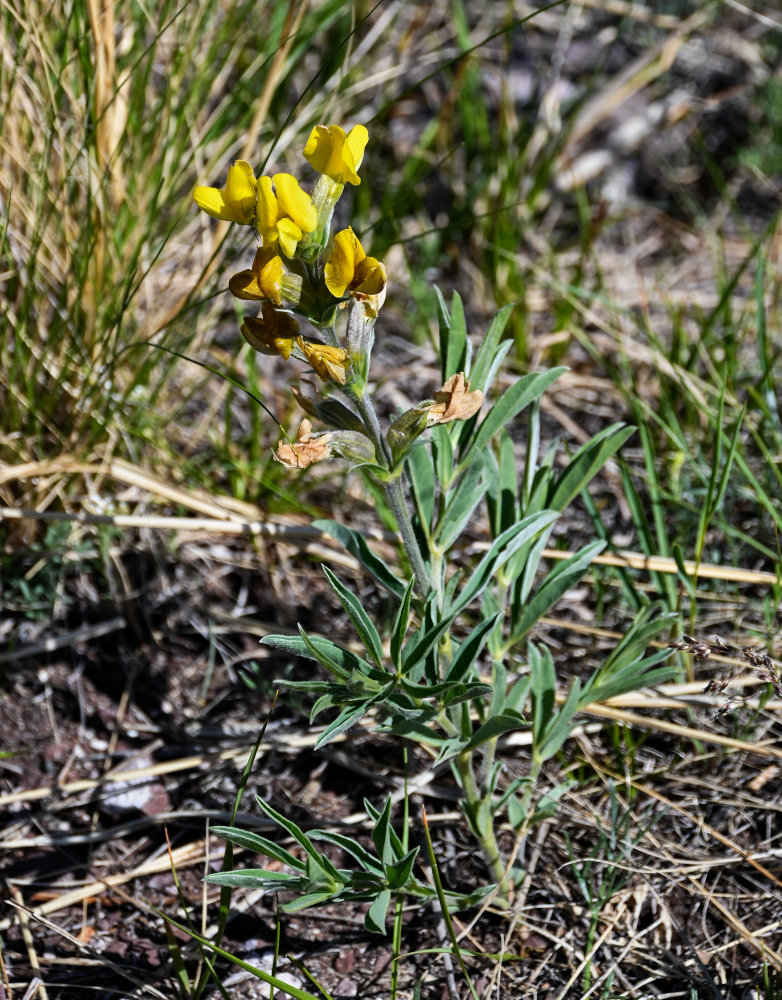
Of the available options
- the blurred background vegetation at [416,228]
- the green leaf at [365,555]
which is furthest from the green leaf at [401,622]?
the blurred background vegetation at [416,228]

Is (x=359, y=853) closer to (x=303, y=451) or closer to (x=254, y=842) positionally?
(x=254, y=842)

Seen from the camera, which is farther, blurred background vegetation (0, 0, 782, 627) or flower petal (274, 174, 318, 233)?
blurred background vegetation (0, 0, 782, 627)

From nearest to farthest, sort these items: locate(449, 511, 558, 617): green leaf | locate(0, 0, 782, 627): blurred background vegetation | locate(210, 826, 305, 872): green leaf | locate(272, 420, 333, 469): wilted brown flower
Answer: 1. locate(272, 420, 333, 469): wilted brown flower
2. locate(210, 826, 305, 872): green leaf
3. locate(449, 511, 558, 617): green leaf
4. locate(0, 0, 782, 627): blurred background vegetation

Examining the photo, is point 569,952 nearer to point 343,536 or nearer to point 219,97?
point 343,536

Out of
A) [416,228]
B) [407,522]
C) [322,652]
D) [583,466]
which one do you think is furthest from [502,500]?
[416,228]

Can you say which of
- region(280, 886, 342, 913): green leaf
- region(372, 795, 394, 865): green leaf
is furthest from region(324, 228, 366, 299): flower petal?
region(280, 886, 342, 913): green leaf

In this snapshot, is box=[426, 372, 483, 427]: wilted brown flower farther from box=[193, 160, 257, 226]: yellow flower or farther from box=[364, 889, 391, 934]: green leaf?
box=[364, 889, 391, 934]: green leaf

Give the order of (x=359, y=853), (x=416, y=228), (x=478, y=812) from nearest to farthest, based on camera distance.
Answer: (x=359, y=853), (x=478, y=812), (x=416, y=228)
